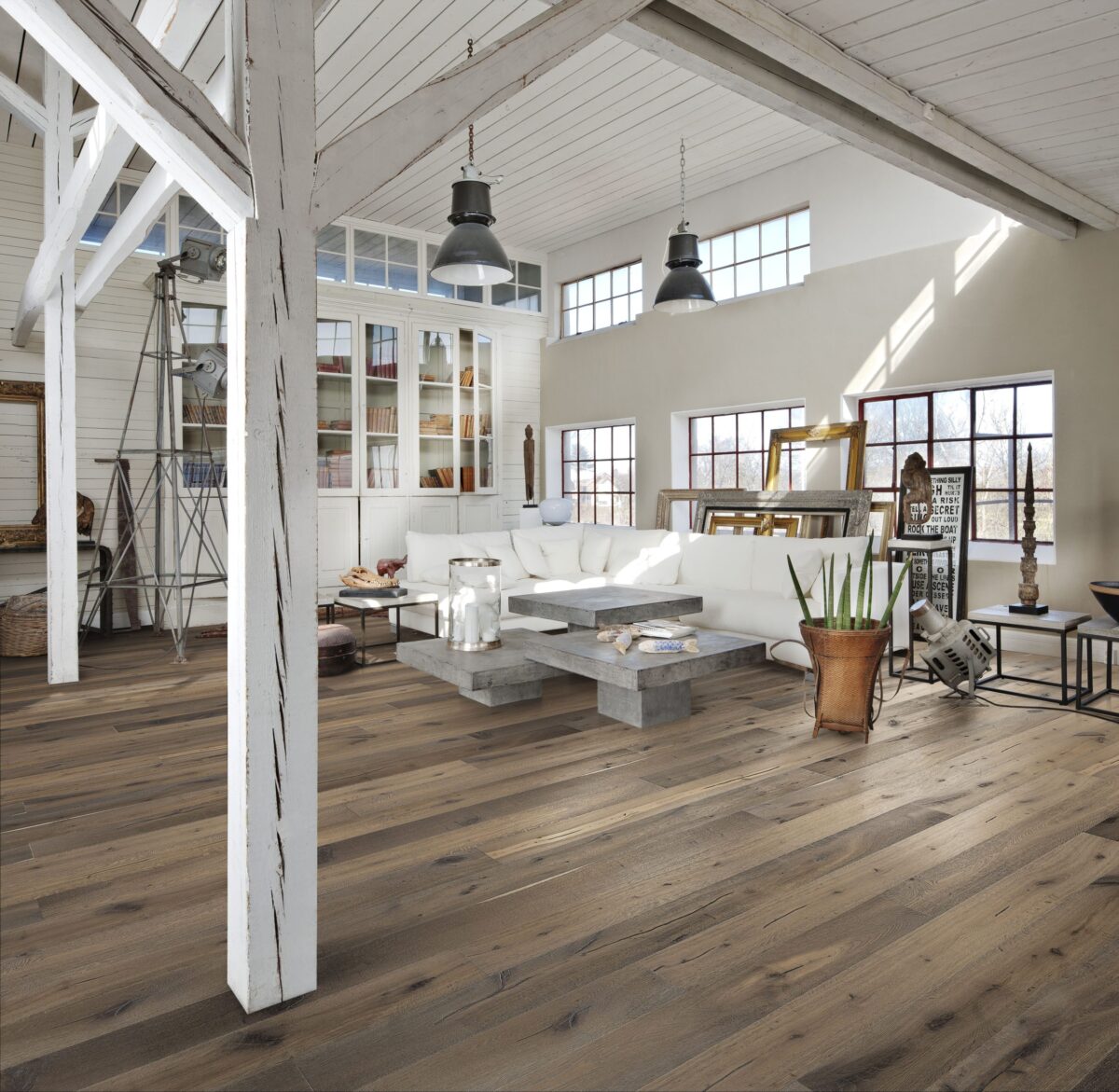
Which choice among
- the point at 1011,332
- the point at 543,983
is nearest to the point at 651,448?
the point at 1011,332

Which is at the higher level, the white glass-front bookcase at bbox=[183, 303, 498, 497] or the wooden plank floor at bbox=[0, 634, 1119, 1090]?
the white glass-front bookcase at bbox=[183, 303, 498, 497]

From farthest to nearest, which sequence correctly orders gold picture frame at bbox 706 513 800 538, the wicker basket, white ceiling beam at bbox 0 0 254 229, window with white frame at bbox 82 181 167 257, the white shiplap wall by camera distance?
window with white frame at bbox 82 181 167 257 → gold picture frame at bbox 706 513 800 538 → the white shiplap wall → the wicker basket → white ceiling beam at bbox 0 0 254 229

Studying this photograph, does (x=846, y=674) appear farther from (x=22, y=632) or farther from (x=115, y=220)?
(x=115, y=220)

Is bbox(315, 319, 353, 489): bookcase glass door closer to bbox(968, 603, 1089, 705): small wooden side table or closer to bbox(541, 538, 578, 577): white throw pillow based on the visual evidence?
bbox(541, 538, 578, 577): white throw pillow

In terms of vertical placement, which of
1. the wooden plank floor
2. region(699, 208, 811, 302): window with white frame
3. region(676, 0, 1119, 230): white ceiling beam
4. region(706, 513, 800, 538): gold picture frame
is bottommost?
the wooden plank floor

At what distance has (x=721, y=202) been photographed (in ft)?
22.6

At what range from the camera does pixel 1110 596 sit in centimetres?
377

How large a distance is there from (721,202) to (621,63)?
2.21 meters

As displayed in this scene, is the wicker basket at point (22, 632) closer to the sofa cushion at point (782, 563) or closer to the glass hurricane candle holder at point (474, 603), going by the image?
the glass hurricane candle holder at point (474, 603)

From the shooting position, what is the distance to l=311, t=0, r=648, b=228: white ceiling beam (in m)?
1.65

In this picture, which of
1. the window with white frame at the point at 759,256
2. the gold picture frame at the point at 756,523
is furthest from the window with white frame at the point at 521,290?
the gold picture frame at the point at 756,523

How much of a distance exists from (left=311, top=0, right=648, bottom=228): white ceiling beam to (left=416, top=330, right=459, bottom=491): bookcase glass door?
6.03m

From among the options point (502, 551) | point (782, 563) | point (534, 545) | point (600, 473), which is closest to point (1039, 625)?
point (782, 563)

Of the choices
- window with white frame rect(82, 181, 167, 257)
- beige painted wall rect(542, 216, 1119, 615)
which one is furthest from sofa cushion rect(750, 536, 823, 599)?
window with white frame rect(82, 181, 167, 257)
